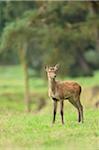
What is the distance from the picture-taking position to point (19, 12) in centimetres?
4069

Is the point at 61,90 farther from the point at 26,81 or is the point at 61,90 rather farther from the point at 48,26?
the point at 26,81

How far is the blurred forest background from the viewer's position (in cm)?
1664

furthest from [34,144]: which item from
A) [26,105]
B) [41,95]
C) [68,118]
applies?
[41,95]

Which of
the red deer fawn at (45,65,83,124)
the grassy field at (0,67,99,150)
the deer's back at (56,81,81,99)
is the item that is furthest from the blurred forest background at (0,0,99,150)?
the deer's back at (56,81,81,99)

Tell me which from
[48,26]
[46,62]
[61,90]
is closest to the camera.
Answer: [61,90]

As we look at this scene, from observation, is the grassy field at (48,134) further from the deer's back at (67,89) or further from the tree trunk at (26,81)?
the tree trunk at (26,81)

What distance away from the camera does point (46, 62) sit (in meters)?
43.5

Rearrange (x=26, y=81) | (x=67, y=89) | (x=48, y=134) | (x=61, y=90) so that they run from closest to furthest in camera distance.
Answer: (x=48, y=134), (x=61, y=90), (x=67, y=89), (x=26, y=81)

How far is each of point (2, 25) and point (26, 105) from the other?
17.4 ft

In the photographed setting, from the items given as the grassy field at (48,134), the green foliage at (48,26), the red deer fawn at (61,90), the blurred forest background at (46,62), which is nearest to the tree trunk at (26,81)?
the blurred forest background at (46,62)

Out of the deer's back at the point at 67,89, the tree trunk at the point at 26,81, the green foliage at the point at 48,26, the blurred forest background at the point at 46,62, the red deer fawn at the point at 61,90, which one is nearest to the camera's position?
the blurred forest background at the point at 46,62

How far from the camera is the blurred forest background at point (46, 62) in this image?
1664 centimetres

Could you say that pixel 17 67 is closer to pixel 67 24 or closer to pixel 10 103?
pixel 10 103

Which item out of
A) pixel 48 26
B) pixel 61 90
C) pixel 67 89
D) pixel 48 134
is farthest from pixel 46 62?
pixel 48 134
